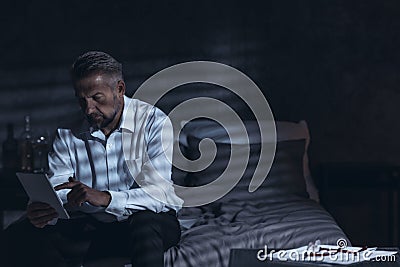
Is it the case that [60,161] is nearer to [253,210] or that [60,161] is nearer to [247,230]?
[247,230]

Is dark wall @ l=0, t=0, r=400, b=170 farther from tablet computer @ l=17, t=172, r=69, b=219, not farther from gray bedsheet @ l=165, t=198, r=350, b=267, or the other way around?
tablet computer @ l=17, t=172, r=69, b=219

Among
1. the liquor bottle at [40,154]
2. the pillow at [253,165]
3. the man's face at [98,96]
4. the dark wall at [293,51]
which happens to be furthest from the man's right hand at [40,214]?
the dark wall at [293,51]

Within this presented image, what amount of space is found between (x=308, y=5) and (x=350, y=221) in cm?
122

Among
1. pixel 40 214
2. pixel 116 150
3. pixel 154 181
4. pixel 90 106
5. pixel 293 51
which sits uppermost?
pixel 293 51

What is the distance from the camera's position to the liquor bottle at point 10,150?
4.37 metres

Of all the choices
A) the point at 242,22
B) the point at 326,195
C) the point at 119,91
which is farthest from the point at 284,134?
the point at 119,91

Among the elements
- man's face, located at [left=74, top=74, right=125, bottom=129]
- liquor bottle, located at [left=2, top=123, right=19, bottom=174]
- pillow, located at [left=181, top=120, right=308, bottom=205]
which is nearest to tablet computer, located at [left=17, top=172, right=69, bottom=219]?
man's face, located at [left=74, top=74, right=125, bottom=129]

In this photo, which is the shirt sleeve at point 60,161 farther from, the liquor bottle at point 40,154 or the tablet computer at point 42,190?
the liquor bottle at point 40,154

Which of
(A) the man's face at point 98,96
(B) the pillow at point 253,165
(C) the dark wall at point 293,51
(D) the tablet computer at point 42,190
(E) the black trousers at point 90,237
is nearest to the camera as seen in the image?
(D) the tablet computer at point 42,190

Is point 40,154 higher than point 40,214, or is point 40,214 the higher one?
point 40,154

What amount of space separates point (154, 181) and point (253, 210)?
2.35ft

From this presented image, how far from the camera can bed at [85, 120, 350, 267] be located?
323cm

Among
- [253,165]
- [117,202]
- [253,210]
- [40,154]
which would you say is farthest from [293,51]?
[117,202]

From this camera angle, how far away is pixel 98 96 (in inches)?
130
